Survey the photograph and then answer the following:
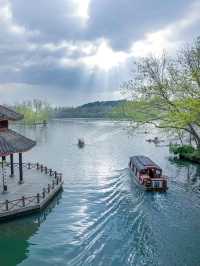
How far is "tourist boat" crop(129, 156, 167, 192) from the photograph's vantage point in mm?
36969

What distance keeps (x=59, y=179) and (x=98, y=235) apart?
1518 centimetres

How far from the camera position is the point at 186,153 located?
61.5m

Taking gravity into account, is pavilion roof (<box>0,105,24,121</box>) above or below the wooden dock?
above

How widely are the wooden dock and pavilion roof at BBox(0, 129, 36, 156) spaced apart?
14.0 ft

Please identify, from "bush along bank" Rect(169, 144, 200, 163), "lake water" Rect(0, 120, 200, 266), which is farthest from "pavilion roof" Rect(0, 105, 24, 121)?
"bush along bank" Rect(169, 144, 200, 163)

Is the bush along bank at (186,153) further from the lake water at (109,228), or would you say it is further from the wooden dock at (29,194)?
the wooden dock at (29,194)

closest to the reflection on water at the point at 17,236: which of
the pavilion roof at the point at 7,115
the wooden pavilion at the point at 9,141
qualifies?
the wooden pavilion at the point at 9,141

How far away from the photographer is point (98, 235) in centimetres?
2462

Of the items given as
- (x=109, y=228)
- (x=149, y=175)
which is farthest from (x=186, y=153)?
(x=109, y=228)

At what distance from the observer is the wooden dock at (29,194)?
91.8 ft

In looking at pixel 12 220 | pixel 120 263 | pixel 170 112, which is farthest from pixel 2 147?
pixel 170 112

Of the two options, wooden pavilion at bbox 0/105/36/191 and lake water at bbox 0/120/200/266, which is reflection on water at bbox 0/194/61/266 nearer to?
lake water at bbox 0/120/200/266

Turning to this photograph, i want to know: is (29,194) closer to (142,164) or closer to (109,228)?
(109,228)

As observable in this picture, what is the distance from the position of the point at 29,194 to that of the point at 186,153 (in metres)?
37.1
